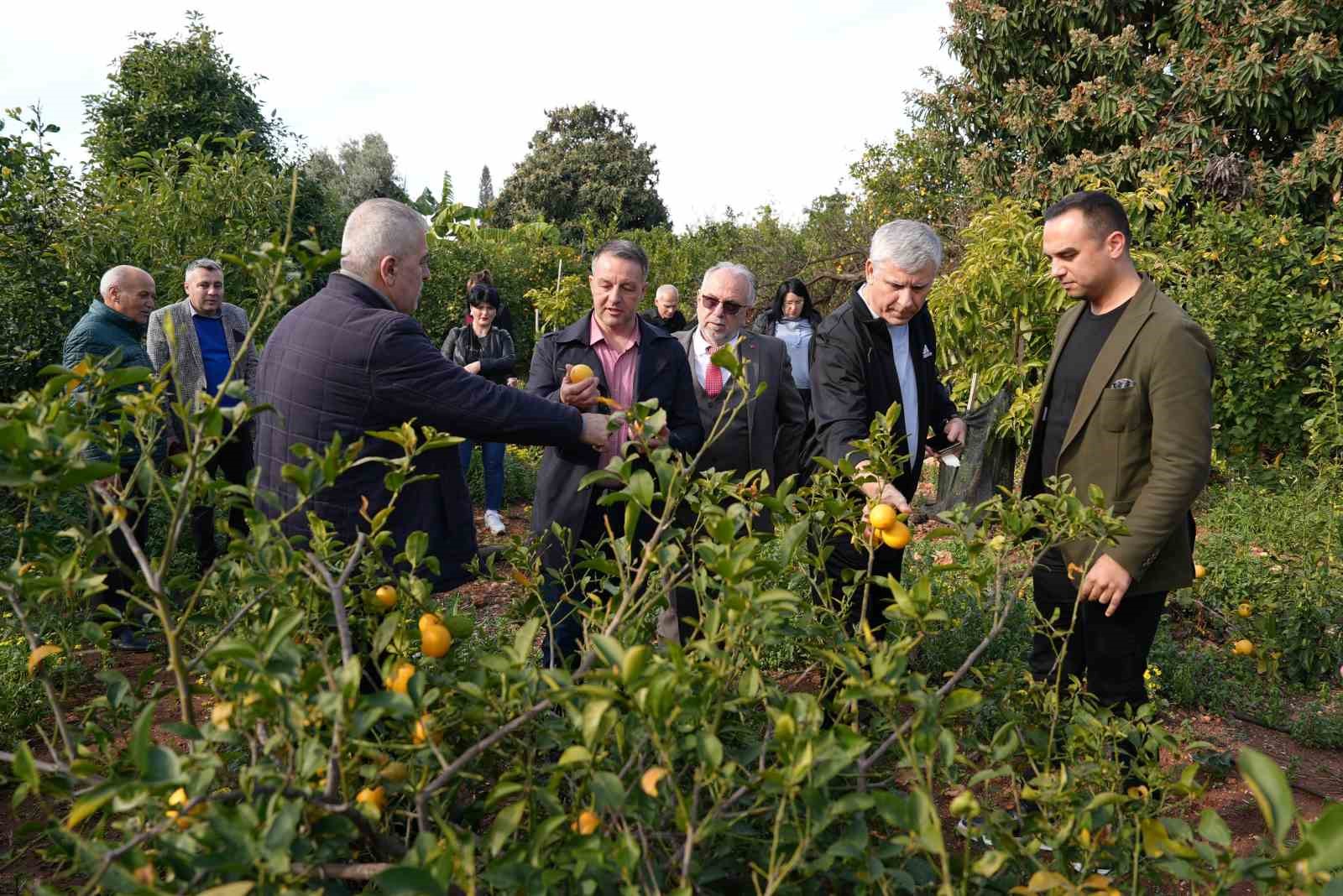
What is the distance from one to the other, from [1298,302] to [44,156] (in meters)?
8.31

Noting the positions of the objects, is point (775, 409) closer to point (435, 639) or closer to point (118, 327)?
point (435, 639)

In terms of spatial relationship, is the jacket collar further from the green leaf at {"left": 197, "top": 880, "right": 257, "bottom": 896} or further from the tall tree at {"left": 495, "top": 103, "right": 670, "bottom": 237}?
the tall tree at {"left": 495, "top": 103, "right": 670, "bottom": 237}

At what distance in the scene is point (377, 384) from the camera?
7.16 feet

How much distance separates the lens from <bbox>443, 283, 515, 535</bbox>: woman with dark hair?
639 centimetres

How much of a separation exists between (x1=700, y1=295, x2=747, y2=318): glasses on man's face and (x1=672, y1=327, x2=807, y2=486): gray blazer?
129 millimetres

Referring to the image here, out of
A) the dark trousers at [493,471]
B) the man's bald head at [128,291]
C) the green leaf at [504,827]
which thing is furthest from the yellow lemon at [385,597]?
the dark trousers at [493,471]

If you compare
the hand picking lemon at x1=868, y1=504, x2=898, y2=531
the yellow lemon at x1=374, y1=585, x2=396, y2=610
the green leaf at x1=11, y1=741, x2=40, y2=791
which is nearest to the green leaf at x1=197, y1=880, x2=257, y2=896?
the green leaf at x1=11, y1=741, x2=40, y2=791

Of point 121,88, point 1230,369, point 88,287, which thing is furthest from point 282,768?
point 121,88

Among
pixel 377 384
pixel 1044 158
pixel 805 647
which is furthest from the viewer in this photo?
pixel 1044 158

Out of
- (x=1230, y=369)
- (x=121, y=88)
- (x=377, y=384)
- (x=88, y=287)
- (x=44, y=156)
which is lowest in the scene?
(x=1230, y=369)

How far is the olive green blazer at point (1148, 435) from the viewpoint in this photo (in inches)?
88.9

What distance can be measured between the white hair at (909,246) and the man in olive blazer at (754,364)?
1.09 metres

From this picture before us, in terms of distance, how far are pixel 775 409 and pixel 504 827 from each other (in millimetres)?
2954

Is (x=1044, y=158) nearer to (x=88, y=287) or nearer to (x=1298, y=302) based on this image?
(x=1298, y=302)
